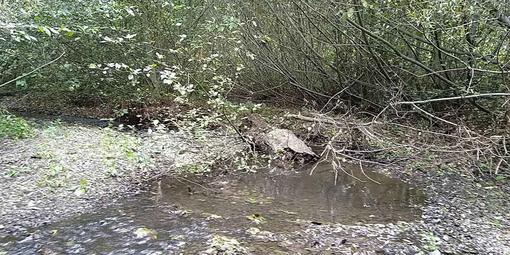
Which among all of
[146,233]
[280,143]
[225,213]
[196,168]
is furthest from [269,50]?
[146,233]

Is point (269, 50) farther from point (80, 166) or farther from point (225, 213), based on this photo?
point (225, 213)

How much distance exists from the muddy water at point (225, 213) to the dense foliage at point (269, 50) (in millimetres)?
1869

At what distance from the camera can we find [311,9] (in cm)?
1023

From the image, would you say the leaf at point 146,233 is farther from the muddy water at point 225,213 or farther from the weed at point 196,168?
the weed at point 196,168

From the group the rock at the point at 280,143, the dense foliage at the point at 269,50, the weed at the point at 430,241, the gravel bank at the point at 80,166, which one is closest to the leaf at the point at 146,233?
the gravel bank at the point at 80,166

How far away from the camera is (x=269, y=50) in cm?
1285

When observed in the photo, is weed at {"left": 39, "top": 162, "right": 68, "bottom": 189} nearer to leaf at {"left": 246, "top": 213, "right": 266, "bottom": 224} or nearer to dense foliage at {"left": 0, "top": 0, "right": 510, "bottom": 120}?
dense foliage at {"left": 0, "top": 0, "right": 510, "bottom": 120}

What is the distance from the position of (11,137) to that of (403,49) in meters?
8.03

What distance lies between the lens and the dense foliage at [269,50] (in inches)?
322

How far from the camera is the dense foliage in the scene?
8172 millimetres

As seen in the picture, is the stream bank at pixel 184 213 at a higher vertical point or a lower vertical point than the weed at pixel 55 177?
lower

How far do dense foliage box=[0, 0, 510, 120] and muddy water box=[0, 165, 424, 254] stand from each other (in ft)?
6.13

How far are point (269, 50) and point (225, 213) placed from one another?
777 centimetres

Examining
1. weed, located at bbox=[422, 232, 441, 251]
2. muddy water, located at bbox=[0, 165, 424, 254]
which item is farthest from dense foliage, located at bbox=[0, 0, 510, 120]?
weed, located at bbox=[422, 232, 441, 251]
